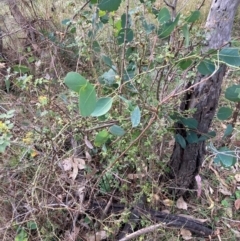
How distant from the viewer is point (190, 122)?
137 cm

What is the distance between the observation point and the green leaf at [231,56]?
3.26 feet

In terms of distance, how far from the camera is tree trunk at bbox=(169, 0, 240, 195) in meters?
1.22

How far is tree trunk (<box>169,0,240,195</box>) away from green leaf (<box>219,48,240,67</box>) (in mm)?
183

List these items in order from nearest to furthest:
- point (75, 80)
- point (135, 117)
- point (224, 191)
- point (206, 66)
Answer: point (75, 80)
point (135, 117)
point (206, 66)
point (224, 191)

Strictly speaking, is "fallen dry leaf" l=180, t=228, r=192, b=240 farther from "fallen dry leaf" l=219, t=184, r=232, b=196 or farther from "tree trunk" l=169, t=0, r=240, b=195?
"fallen dry leaf" l=219, t=184, r=232, b=196

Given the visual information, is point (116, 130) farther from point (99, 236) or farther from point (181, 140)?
point (99, 236)

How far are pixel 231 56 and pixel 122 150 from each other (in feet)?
1.94

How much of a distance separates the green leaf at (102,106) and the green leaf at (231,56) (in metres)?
0.38

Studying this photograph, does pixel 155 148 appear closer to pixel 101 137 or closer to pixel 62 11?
pixel 101 137

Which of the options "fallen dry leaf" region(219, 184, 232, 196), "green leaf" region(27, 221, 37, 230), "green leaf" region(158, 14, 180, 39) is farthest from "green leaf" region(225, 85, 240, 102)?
"green leaf" region(27, 221, 37, 230)

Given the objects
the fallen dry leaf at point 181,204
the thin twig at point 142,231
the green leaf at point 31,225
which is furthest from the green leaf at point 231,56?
the green leaf at point 31,225

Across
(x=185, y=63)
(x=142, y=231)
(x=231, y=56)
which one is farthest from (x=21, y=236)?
(x=231, y=56)

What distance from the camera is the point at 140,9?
4.39 feet

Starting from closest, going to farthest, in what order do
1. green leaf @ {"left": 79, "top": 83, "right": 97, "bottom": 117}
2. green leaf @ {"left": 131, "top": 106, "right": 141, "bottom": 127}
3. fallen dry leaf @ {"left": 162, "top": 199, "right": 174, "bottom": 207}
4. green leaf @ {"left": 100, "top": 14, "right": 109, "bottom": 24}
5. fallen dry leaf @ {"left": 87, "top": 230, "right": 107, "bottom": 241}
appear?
green leaf @ {"left": 79, "top": 83, "right": 97, "bottom": 117}
green leaf @ {"left": 131, "top": 106, "right": 141, "bottom": 127}
green leaf @ {"left": 100, "top": 14, "right": 109, "bottom": 24}
fallen dry leaf @ {"left": 87, "top": 230, "right": 107, "bottom": 241}
fallen dry leaf @ {"left": 162, "top": 199, "right": 174, "bottom": 207}
